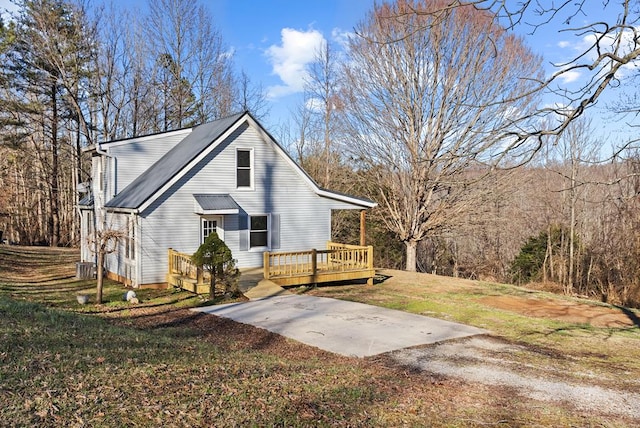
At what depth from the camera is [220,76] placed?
111ft

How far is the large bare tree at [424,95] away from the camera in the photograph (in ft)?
64.8

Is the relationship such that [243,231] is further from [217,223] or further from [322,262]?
[322,262]

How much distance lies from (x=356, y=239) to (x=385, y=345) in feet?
67.9

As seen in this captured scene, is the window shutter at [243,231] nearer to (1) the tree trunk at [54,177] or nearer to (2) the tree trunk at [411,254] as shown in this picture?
(2) the tree trunk at [411,254]

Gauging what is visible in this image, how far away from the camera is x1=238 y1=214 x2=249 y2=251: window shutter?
17016 millimetres

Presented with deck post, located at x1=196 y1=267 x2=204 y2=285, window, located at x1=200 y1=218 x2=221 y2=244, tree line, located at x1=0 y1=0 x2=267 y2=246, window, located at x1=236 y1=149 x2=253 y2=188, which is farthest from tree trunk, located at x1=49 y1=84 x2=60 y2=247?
deck post, located at x1=196 y1=267 x2=204 y2=285

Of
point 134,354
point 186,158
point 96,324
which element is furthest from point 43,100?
point 134,354

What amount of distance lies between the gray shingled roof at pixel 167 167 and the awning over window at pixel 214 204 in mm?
1262

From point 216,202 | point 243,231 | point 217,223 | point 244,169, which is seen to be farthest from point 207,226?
point 244,169

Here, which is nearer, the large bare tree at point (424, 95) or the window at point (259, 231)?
the window at point (259, 231)

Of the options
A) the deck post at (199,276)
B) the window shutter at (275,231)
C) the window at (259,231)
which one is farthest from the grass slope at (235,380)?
the window shutter at (275,231)

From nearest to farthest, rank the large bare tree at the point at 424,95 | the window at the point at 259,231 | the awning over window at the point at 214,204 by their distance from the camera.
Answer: the awning over window at the point at 214,204, the window at the point at 259,231, the large bare tree at the point at 424,95

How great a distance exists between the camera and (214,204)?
52.2ft

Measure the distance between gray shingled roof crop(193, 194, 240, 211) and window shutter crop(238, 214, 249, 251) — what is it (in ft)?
2.03
